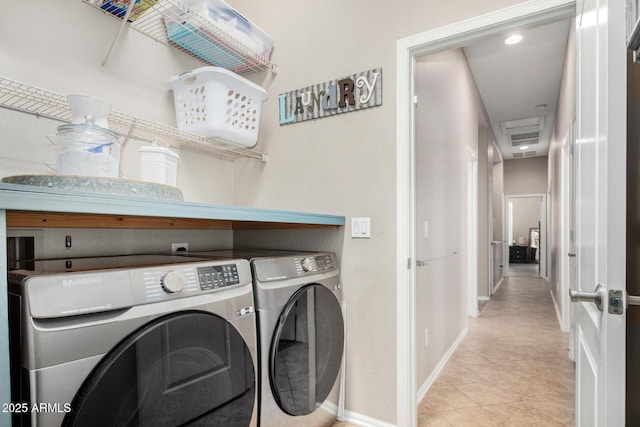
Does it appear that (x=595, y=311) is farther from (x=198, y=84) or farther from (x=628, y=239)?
(x=198, y=84)

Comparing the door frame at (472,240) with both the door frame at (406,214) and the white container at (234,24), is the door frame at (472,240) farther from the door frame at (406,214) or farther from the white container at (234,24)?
the white container at (234,24)

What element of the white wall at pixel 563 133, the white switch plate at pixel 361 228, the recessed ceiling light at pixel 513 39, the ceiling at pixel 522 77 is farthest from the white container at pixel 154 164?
the recessed ceiling light at pixel 513 39

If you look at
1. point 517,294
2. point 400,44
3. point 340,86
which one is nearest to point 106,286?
point 340,86

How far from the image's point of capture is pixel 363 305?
1.87 meters

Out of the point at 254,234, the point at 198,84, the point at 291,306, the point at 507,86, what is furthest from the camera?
the point at 507,86

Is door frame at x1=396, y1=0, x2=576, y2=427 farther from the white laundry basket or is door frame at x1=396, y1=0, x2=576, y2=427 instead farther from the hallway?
Answer: the white laundry basket

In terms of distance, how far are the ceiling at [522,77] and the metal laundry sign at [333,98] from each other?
60.4 inches

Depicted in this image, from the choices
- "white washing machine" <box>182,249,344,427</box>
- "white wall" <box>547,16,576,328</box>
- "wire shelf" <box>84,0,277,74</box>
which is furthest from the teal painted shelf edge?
"white wall" <box>547,16,576,328</box>

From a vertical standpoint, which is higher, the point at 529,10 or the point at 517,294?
the point at 529,10

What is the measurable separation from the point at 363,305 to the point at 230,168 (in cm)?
124

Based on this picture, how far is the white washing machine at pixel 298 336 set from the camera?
138 centimetres

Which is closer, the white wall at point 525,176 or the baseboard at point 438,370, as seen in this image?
the baseboard at point 438,370

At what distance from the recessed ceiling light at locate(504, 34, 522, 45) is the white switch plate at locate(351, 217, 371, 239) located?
8.45 feet

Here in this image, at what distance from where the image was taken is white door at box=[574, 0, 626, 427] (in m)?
0.73
